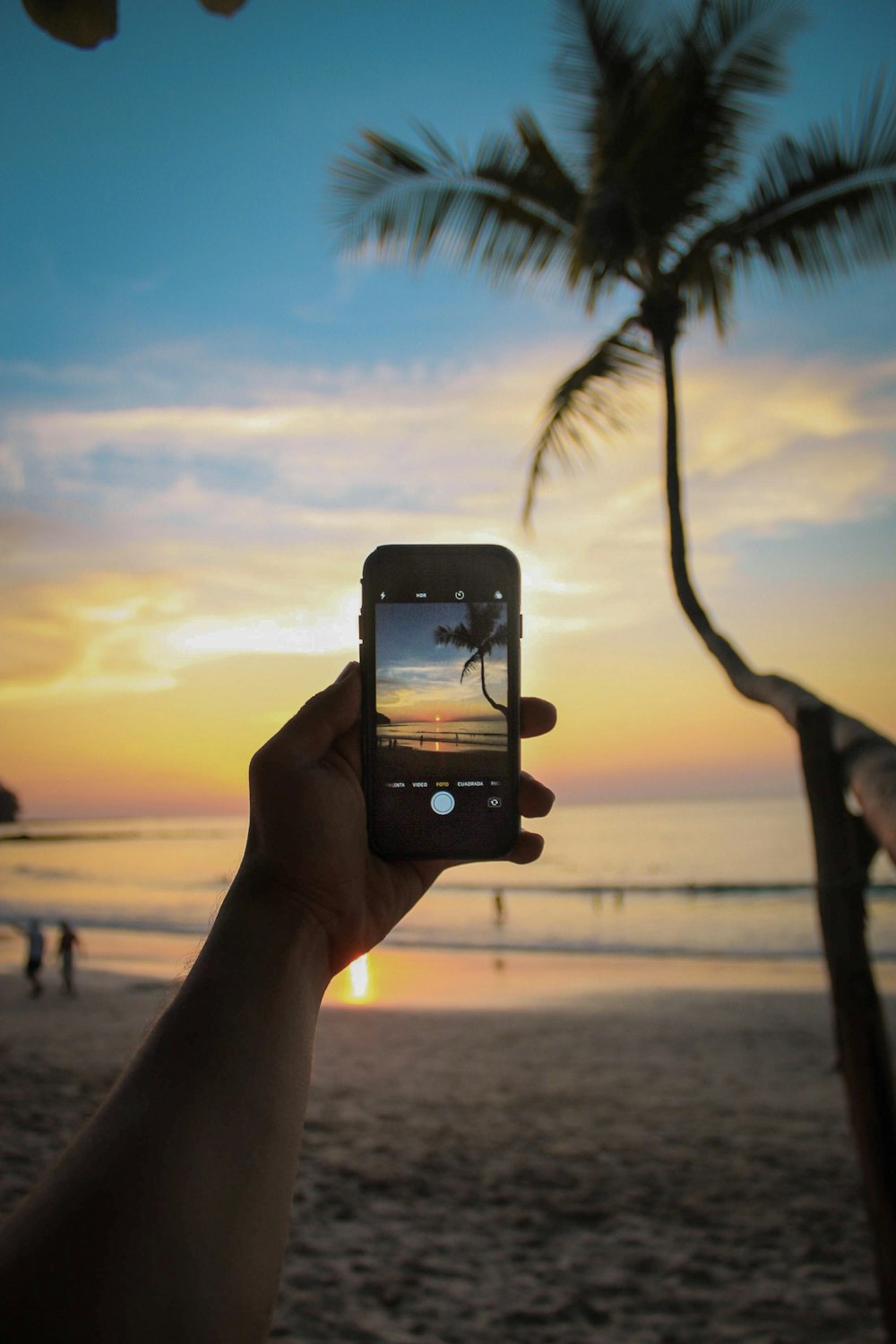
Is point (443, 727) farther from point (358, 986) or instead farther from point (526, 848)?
point (358, 986)

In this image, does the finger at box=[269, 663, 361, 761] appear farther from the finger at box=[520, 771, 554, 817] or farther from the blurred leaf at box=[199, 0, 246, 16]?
the blurred leaf at box=[199, 0, 246, 16]

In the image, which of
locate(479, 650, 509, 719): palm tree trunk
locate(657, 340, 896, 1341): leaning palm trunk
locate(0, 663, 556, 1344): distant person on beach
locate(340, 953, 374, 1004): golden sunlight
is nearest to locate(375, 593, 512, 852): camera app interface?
locate(479, 650, 509, 719): palm tree trunk

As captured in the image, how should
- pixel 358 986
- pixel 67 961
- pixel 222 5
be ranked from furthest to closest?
1. pixel 358 986
2. pixel 67 961
3. pixel 222 5

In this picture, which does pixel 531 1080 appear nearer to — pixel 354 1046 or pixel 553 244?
pixel 354 1046

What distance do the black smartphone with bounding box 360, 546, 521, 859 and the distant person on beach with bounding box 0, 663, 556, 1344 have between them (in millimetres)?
397

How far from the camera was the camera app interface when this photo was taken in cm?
178

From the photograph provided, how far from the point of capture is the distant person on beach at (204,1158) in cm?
76

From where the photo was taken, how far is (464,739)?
183 centimetres

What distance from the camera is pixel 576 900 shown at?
3831cm

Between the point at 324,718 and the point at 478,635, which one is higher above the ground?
the point at 478,635

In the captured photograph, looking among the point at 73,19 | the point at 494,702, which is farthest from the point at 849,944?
the point at 73,19

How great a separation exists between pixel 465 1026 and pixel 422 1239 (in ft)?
28.2

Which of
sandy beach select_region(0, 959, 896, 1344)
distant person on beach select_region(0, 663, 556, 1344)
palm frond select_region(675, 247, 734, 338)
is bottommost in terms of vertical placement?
sandy beach select_region(0, 959, 896, 1344)

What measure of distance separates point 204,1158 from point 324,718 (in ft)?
2.66
